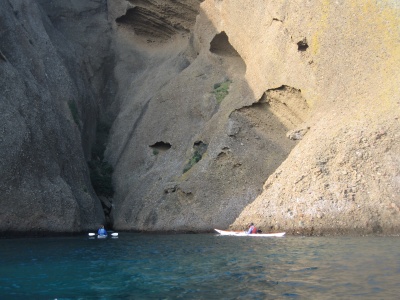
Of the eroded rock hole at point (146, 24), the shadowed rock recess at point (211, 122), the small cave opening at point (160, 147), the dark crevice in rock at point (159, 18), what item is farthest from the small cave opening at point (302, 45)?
the eroded rock hole at point (146, 24)

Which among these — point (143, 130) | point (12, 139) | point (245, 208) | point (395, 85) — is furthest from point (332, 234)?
point (143, 130)

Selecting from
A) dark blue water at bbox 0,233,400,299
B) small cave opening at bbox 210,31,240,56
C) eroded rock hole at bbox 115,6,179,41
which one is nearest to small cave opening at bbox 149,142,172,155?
small cave opening at bbox 210,31,240,56

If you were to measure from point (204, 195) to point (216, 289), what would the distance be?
66.2 ft

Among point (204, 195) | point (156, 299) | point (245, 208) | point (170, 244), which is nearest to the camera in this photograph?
point (156, 299)

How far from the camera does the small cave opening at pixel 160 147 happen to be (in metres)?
39.8

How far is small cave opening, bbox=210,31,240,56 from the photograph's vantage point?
40.0 metres

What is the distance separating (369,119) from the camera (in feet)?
89.9

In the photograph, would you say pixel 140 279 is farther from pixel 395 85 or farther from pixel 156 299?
pixel 395 85

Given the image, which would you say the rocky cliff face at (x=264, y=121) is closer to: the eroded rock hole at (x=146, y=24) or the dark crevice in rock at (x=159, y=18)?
the dark crevice in rock at (x=159, y=18)

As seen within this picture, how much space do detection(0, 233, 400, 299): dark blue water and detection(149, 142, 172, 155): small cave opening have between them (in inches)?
659

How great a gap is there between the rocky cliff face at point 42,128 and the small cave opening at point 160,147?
5.12 m

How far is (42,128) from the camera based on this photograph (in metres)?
32.9

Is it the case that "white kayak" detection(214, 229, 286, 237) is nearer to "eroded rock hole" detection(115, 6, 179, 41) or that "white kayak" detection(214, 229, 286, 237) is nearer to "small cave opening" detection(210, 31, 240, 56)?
"small cave opening" detection(210, 31, 240, 56)

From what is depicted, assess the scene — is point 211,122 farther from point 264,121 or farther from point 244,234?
point 244,234
